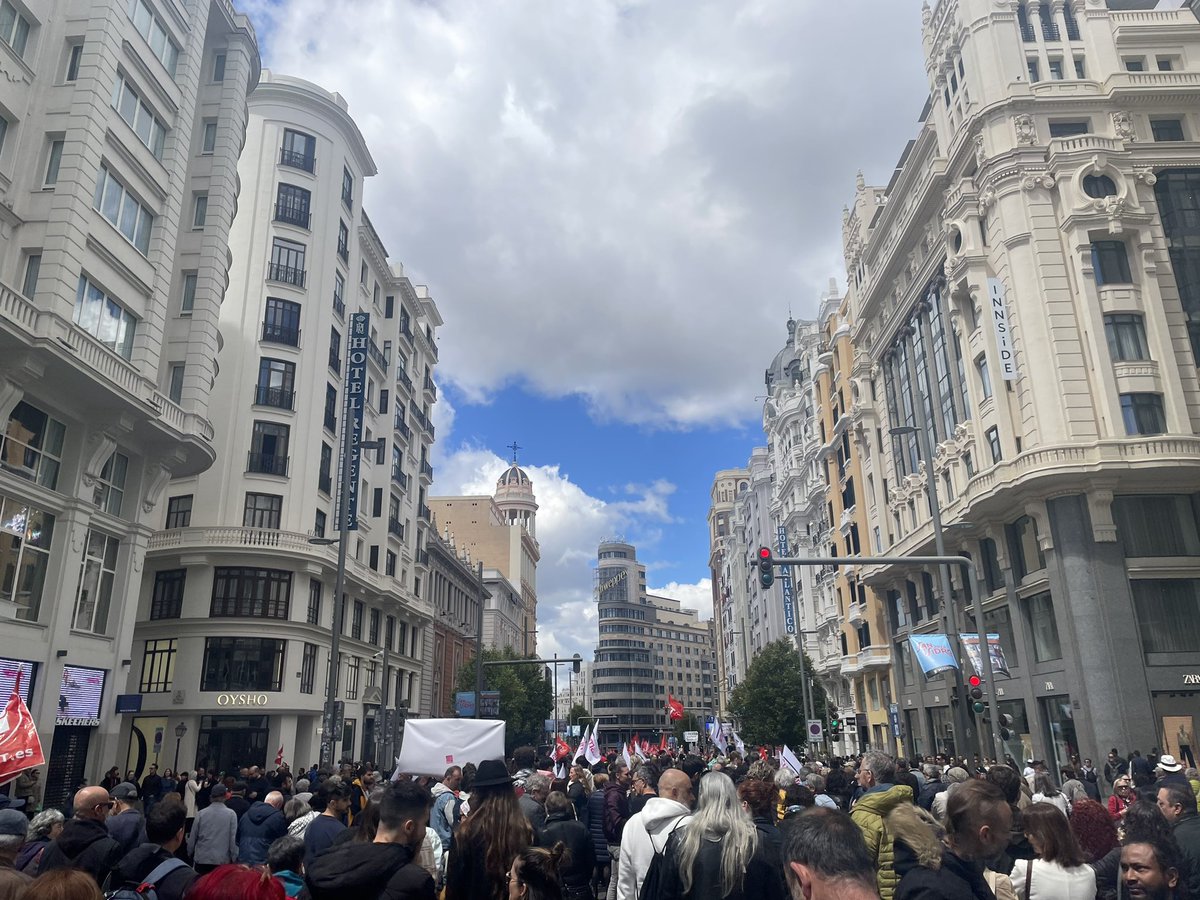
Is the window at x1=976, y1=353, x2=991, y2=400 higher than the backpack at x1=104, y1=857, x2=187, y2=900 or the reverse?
higher

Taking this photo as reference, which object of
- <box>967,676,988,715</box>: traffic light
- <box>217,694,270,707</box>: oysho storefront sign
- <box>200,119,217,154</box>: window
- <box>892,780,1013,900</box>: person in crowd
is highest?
<box>200,119,217,154</box>: window

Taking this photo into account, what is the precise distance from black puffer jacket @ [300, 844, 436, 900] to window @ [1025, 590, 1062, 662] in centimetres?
3116

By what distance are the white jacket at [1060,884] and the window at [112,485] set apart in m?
24.5

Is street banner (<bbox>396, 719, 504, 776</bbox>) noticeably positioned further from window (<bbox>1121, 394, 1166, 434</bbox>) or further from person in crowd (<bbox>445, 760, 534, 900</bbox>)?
window (<bbox>1121, 394, 1166, 434</bbox>)

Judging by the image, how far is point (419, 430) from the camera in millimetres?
59094

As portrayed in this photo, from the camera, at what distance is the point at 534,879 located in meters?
4.69

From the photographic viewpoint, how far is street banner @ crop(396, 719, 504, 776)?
13.5 meters

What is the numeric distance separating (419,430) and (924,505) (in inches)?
1301

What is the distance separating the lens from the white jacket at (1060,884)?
502 centimetres

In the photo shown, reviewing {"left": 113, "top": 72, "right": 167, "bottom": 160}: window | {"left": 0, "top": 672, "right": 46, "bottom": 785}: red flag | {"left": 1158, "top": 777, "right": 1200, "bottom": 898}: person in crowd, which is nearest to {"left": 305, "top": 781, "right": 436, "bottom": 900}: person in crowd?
{"left": 1158, "top": 777, "right": 1200, "bottom": 898}: person in crowd

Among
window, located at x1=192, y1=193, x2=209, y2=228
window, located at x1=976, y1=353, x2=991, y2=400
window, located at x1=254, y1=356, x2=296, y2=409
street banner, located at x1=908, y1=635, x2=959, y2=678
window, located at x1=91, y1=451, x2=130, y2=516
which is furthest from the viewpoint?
window, located at x1=254, y1=356, x2=296, y2=409

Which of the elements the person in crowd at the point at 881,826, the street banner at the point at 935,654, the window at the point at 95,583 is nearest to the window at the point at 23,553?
the window at the point at 95,583

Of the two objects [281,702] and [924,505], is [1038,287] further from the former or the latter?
[281,702]

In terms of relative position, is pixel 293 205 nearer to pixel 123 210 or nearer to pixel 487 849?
pixel 123 210
